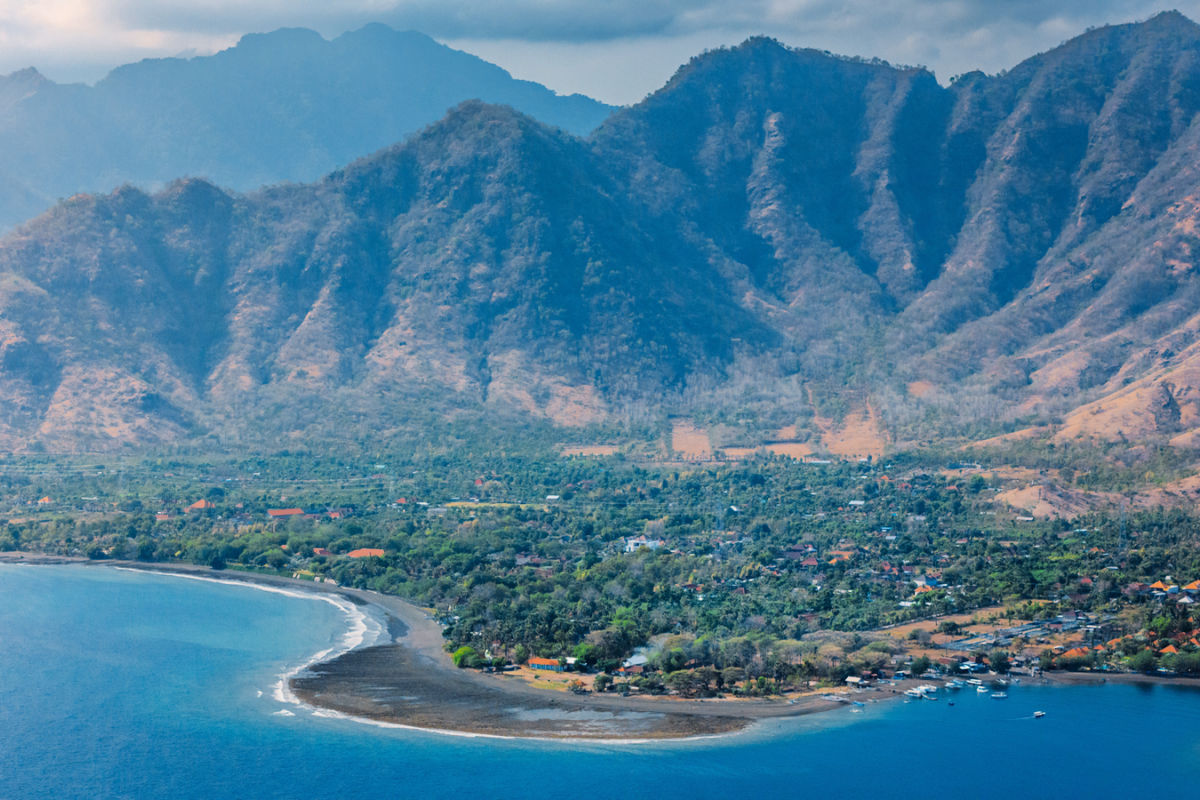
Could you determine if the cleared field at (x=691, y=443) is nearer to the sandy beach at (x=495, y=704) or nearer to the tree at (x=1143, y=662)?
the sandy beach at (x=495, y=704)

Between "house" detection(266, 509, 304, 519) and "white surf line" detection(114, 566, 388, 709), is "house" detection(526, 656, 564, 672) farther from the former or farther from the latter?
"house" detection(266, 509, 304, 519)

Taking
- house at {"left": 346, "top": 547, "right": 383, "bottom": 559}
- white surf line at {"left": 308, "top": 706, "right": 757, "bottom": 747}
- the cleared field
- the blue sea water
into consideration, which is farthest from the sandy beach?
the cleared field

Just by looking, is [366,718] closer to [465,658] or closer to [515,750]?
[515,750]

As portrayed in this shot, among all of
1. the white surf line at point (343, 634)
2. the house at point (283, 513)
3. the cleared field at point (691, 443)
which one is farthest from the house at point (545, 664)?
the cleared field at point (691, 443)

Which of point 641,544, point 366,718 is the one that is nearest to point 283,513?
point 641,544

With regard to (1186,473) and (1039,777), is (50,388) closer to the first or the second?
(1186,473)

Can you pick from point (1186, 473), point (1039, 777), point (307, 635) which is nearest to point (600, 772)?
point (1039, 777)
